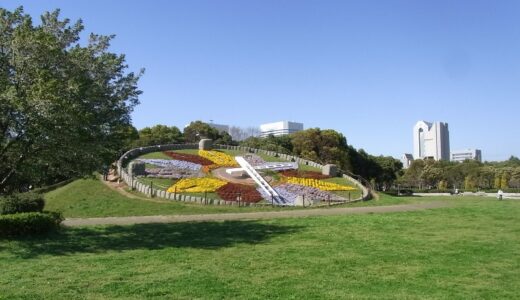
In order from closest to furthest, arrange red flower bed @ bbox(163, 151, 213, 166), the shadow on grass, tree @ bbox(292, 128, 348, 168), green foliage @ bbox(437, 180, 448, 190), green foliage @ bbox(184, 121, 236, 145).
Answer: the shadow on grass < red flower bed @ bbox(163, 151, 213, 166) < tree @ bbox(292, 128, 348, 168) < green foliage @ bbox(184, 121, 236, 145) < green foliage @ bbox(437, 180, 448, 190)

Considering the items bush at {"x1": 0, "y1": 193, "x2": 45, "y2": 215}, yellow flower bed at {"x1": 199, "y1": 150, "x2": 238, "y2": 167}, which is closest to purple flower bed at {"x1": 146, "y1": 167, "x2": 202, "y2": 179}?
yellow flower bed at {"x1": 199, "y1": 150, "x2": 238, "y2": 167}

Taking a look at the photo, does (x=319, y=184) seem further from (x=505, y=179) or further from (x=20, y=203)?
(x=505, y=179)

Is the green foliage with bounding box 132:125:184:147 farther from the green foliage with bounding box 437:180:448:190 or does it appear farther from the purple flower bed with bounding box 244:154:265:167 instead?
the green foliage with bounding box 437:180:448:190

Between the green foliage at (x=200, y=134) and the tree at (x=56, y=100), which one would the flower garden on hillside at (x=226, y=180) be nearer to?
the tree at (x=56, y=100)

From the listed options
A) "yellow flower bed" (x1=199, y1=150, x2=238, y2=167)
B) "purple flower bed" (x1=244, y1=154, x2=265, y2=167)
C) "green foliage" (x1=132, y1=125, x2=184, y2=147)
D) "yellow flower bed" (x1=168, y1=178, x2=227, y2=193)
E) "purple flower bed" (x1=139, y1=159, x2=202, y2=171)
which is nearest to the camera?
"yellow flower bed" (x1=168, y1=178, x2=227, y2=193)

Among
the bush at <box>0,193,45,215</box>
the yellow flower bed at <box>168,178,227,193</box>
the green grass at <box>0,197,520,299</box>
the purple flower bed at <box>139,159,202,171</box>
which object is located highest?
the purple flower bed at <box>139,159,202,171</box>

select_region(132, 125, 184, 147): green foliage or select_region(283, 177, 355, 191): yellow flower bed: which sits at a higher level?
select_region(132, 125, 184, 147): green foliage

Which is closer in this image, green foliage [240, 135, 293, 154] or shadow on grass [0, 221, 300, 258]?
shadow on grass [0, 221, 300, 258]

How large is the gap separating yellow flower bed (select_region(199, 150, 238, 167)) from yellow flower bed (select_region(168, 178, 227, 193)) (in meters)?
4.95

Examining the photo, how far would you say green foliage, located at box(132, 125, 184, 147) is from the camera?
5862 centimetres

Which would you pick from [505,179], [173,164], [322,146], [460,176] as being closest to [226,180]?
[173,164]

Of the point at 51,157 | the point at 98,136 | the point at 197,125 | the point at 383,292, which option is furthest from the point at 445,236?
the point at 197,125

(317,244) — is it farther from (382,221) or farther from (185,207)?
(185,207)

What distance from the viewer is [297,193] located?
30234 millimetres
